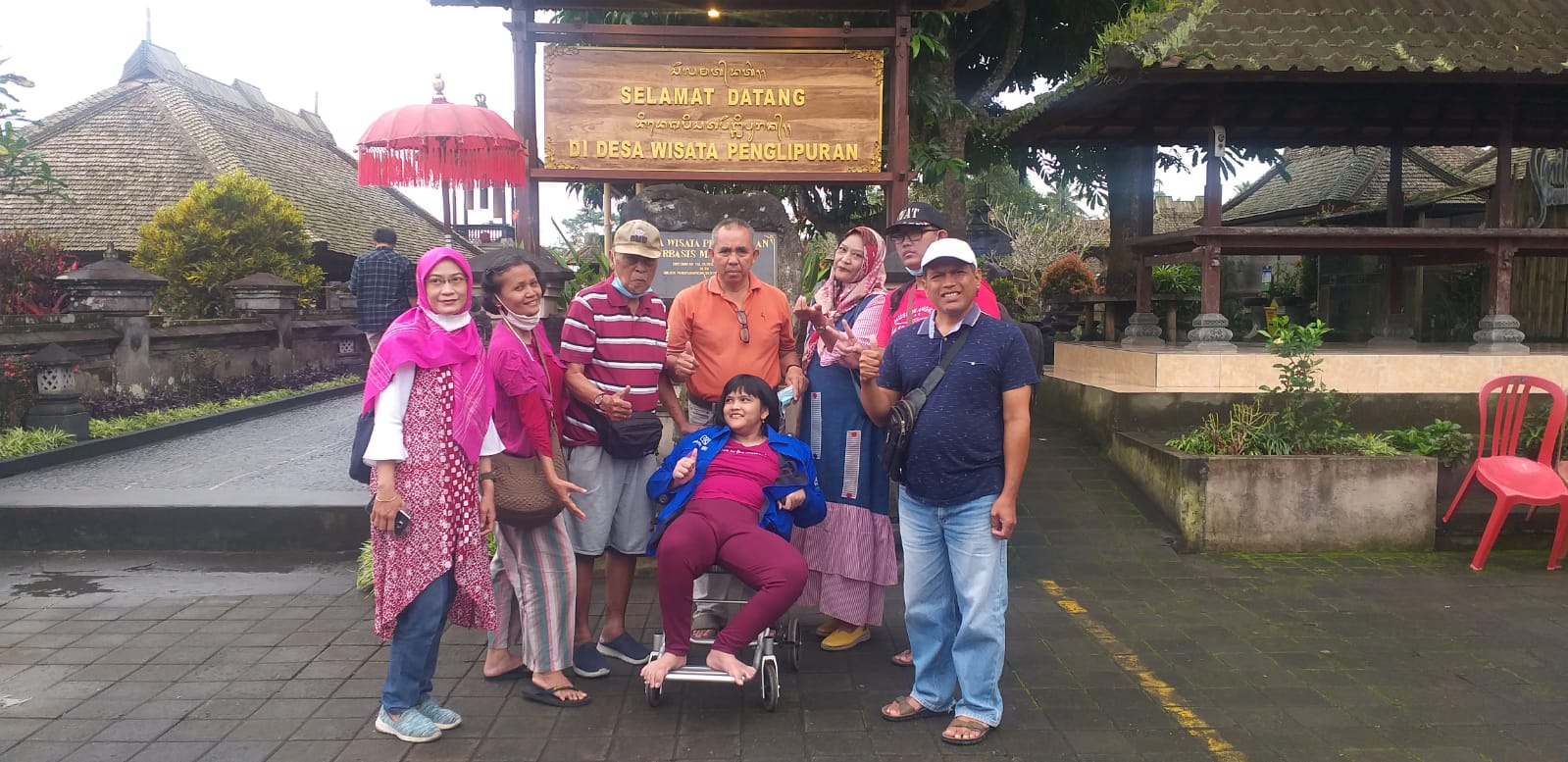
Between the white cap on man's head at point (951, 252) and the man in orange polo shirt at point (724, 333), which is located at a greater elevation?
the white cap on man's head at point (951, 252)

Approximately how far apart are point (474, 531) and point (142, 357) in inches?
373

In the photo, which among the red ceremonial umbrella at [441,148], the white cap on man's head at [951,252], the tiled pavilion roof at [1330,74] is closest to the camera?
the white cap on man's head at [951,252]

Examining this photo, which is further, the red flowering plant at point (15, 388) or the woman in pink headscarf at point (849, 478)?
the red flowering plant at point (15, 388)

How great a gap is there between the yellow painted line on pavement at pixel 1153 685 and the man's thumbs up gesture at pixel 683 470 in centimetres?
204

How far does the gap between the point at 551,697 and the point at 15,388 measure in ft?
26.0

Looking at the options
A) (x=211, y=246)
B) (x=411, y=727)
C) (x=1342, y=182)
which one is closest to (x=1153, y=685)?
(x=411, y=727)

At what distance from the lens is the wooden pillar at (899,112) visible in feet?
20.1

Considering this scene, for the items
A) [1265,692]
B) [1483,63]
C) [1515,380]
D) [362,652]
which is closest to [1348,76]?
[1483,63]

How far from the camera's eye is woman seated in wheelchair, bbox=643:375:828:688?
350 cm

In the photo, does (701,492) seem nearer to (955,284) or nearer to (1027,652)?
(955,284)

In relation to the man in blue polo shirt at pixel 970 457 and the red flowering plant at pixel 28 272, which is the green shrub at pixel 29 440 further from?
the man in blue polo shirt at pixel 970 457

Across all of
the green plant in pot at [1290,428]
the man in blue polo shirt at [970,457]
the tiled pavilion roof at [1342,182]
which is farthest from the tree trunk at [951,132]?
the man in blue polo shirt at [970,457]

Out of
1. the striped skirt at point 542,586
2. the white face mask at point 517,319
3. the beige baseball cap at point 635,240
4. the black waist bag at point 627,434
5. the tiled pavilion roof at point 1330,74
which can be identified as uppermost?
the tiled pavilion roof at point 1330,74

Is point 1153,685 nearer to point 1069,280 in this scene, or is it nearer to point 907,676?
point 907,676
